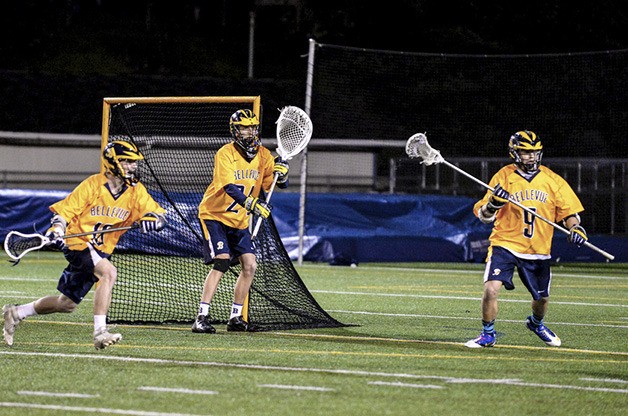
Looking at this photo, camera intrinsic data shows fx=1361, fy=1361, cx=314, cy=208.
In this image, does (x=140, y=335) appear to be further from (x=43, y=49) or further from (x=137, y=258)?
(x=43, y=49)

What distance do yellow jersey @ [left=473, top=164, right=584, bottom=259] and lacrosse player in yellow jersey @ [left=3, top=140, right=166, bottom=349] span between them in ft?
8.37

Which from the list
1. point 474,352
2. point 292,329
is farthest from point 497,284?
point 292,329

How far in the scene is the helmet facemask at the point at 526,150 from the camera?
10289 mm

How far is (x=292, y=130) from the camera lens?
467 inches

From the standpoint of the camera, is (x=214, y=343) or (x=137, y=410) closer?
(x=137, y=410)

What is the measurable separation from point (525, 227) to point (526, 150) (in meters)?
0.58

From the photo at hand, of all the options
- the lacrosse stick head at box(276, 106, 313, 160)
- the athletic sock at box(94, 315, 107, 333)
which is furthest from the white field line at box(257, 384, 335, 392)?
the lacrosse stick head at box(276, 106, 313, 160)

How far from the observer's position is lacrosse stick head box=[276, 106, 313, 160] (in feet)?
38.5

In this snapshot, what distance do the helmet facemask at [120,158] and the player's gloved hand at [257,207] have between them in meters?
1.42

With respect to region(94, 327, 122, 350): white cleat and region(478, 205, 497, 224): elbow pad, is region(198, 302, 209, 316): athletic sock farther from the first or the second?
region(478, 205, 497, 224): elbow pad

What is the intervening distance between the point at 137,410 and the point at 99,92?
1268 inches

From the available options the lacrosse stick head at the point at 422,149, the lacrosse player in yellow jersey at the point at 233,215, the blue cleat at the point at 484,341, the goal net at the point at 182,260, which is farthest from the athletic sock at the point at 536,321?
the lacrosse player in yellow jersey at the point at 233,215

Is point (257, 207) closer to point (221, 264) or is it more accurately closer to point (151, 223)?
point (221, 264)

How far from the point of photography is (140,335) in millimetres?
10648
